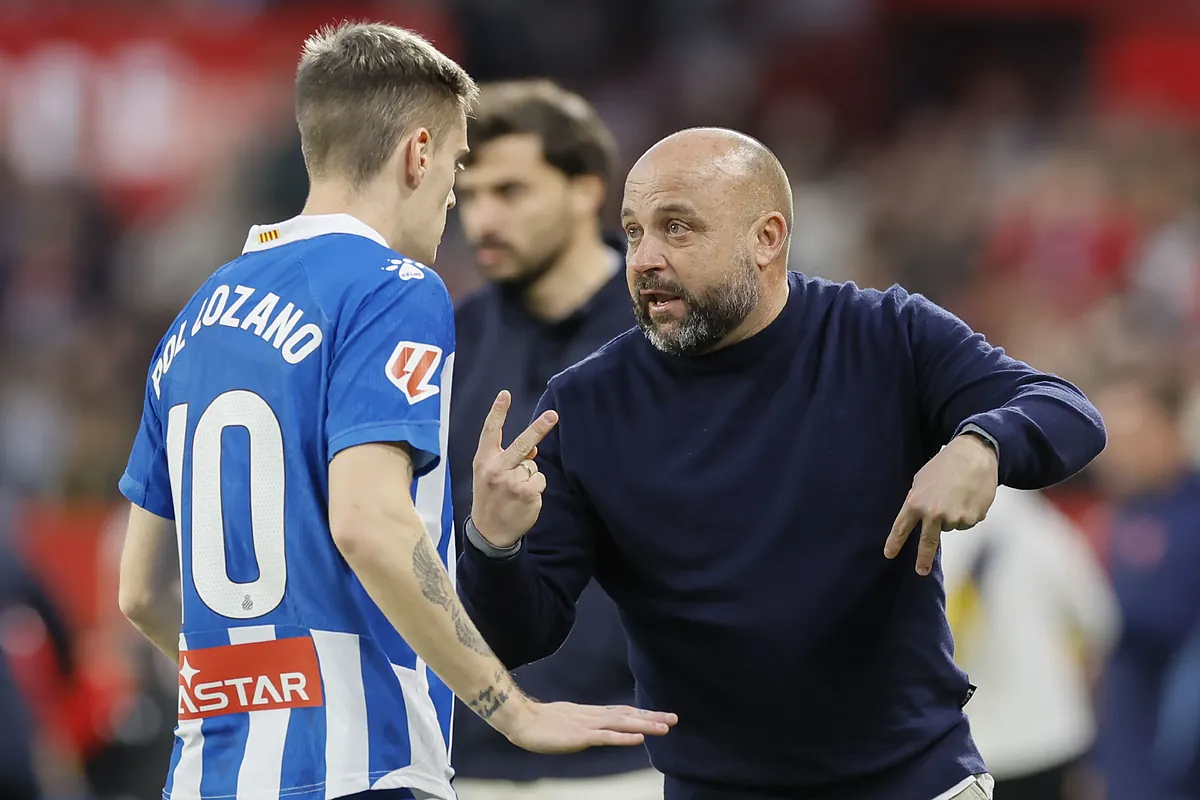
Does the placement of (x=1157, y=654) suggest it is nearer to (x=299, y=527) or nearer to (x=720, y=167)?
(x=720, y=167)

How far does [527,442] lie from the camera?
11.6 ft

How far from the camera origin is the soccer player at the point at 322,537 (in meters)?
3.25

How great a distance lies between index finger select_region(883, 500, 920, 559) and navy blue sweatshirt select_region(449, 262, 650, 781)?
65.7 inches

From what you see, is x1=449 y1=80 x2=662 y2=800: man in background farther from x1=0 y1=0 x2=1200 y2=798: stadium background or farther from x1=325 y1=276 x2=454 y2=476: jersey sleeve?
x1=0 y1=0 x2=1200 y2=798: stadium background

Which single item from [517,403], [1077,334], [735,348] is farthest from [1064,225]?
[735,348]

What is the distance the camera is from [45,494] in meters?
11.7

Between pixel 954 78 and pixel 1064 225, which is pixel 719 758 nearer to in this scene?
pixel 1064 225

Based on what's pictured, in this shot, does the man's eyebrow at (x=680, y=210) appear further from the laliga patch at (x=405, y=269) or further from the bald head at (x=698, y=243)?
the laliga patch at (x=405, y=269)

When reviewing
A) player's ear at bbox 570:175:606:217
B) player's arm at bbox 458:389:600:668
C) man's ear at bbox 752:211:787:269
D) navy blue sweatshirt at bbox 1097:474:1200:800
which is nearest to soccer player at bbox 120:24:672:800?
player's arm at bbox 458:389:600:668

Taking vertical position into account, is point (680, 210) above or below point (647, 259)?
above

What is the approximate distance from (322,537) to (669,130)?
12.9 m

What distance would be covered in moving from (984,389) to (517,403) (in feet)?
6.49

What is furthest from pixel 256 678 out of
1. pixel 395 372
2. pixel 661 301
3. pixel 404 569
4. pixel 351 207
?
pixel 661 301

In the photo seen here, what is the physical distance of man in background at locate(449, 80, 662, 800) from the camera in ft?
16.5
